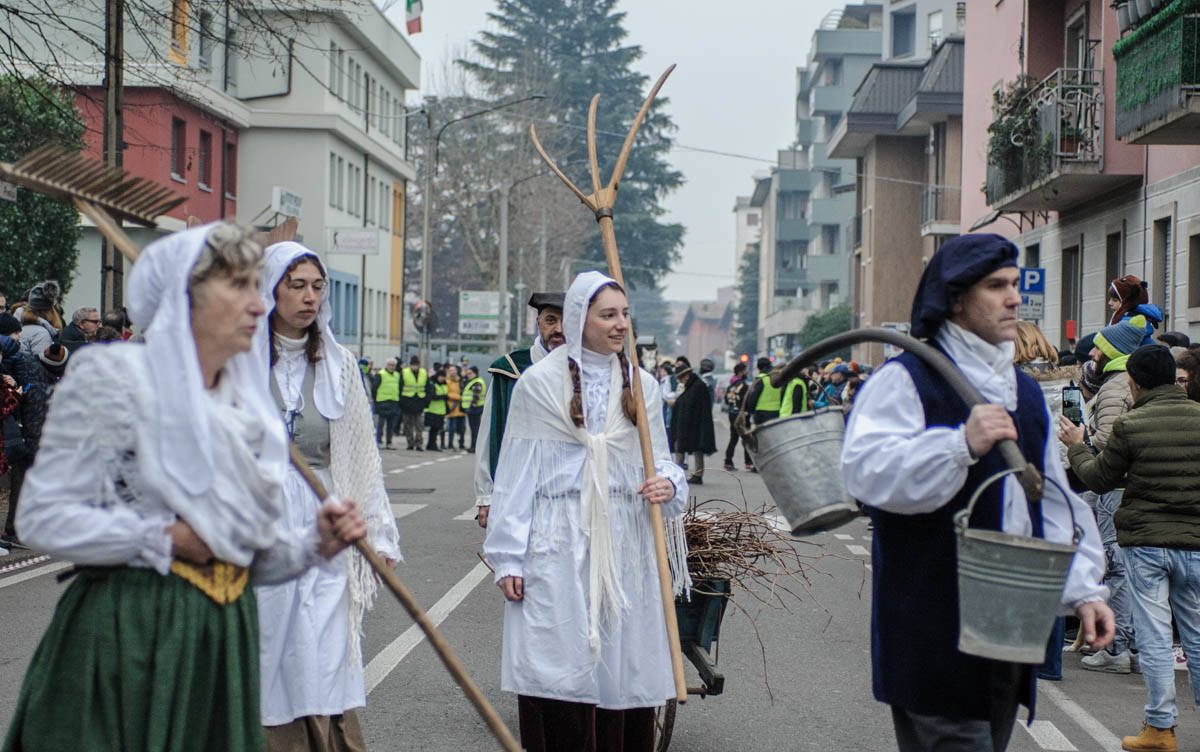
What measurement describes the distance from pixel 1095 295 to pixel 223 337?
21.7 metres

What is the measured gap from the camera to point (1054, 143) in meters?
22.2

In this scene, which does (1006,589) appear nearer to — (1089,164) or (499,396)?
(499,396)

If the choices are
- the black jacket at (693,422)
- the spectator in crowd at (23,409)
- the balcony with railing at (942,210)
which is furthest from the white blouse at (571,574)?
the balcony with railing at (942,210)

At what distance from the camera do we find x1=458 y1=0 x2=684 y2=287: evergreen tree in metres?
68.1

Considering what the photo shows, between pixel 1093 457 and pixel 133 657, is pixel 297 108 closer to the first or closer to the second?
pixel 1093 457

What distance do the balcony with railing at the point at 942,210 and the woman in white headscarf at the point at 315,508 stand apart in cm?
3509

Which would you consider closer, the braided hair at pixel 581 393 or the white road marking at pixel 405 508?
the braided hair at pixel 581 393

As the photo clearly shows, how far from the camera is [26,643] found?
8.70 meters

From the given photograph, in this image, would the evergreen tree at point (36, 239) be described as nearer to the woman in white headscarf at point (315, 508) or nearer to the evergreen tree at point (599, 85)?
the woman in white headscarf at point (315, 508)

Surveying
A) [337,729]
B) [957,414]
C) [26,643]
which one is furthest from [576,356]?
[26,643]

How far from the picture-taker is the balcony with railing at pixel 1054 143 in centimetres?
2191

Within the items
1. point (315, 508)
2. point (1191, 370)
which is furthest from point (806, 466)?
point (1191, 370)

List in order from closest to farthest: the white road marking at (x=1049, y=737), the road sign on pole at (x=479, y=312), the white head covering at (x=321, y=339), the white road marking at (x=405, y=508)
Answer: the white head covering at (x=321, y=339) → the white road marking at (x=1049, y=737) → the white road marking at (x=405, y=508) → the road sign on pole at (x=479, y=312)

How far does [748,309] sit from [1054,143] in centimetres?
10034
